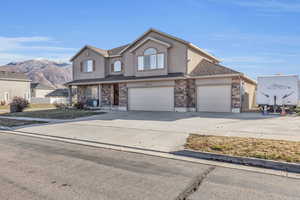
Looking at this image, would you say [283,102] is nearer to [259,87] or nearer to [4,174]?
[259,87]

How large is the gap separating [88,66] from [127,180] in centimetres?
2118

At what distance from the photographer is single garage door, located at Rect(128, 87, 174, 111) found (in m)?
18.2

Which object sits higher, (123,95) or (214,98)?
(123,95)

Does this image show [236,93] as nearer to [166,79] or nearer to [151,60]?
[166,79]

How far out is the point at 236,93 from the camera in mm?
15945

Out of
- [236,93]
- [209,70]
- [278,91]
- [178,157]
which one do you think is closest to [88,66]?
[209,70]

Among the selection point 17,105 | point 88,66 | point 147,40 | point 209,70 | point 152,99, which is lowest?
point 17,105

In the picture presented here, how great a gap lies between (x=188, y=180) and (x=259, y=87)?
15.6m

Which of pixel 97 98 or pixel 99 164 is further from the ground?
pixel 97 98

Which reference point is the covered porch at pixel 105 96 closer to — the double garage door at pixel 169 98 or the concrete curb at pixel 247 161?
the double garage door at pixel 169 98

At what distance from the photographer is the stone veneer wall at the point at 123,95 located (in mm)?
20344

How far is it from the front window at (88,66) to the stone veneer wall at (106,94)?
2875 millimetres

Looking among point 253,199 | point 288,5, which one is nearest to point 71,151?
point 253,199

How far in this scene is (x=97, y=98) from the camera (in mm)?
22906
